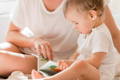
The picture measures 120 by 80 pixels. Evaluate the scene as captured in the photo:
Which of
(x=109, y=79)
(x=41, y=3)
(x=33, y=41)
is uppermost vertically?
(x=41, y=3)

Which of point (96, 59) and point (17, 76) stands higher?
point (96, 59)

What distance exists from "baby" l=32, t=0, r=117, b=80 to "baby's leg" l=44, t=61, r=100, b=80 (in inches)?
1.6

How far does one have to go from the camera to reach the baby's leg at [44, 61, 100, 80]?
1267 mm

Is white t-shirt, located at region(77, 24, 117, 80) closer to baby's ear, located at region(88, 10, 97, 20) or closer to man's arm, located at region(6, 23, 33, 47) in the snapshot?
baby's ear, located at region(88, 10, 97, 20)

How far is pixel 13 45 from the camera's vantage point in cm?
168

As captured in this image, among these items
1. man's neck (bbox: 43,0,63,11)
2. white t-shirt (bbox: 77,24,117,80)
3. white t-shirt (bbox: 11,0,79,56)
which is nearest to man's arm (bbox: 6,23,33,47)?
white t-shirt (bbox: 11,0,79,56)

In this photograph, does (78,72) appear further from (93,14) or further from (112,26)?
(112,26)

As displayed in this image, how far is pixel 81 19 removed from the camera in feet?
4.54

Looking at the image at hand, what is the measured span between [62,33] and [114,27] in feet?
0.84

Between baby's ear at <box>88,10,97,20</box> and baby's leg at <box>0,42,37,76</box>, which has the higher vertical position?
baby's ear at <box>88,10,97,20</box>

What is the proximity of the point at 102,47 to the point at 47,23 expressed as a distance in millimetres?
378

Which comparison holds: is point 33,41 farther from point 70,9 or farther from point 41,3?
point 70,9

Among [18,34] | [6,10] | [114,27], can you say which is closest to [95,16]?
[114,27]

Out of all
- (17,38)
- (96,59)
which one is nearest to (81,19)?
(96,59)
